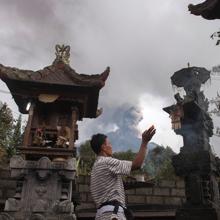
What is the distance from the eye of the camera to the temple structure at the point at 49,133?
754cm

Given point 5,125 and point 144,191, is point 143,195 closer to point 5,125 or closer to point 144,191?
point 144,191

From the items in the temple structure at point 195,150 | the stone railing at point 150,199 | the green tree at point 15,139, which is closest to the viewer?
the temple structure at point 195,150

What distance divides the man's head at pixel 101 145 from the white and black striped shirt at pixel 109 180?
0.14 metres

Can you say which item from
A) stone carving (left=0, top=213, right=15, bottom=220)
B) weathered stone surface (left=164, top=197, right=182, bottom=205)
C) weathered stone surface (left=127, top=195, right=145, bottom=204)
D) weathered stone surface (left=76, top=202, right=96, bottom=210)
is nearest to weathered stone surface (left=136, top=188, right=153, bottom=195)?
weathered stone surface (left=127, top=195, right=145, bottom=204)

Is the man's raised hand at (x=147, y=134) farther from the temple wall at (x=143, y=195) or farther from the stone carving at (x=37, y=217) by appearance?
the temple wall at (x=143, y=195)

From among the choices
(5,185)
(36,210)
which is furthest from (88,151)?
(36,210)

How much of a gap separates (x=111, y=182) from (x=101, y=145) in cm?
44

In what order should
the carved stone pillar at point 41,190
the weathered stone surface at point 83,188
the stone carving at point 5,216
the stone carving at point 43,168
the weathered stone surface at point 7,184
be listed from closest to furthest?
the stone carving at point 5,216, the carved stone pillar at point 41,190, the stone carving at point 43,168, the weathered stone surface at point 7,184, the weathered stone surface at point 83,188

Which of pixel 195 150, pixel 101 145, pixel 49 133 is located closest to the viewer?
pixel 101 145

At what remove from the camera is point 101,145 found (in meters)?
3.17

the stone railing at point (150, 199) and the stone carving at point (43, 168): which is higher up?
the stone carving at point (43, 168)

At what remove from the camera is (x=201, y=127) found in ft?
33.2

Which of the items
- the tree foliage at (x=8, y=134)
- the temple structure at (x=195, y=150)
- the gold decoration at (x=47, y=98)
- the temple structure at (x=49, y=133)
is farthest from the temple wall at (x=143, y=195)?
the tree foliage at (x=8, y=134)

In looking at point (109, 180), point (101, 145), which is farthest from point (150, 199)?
point (109, 180)
